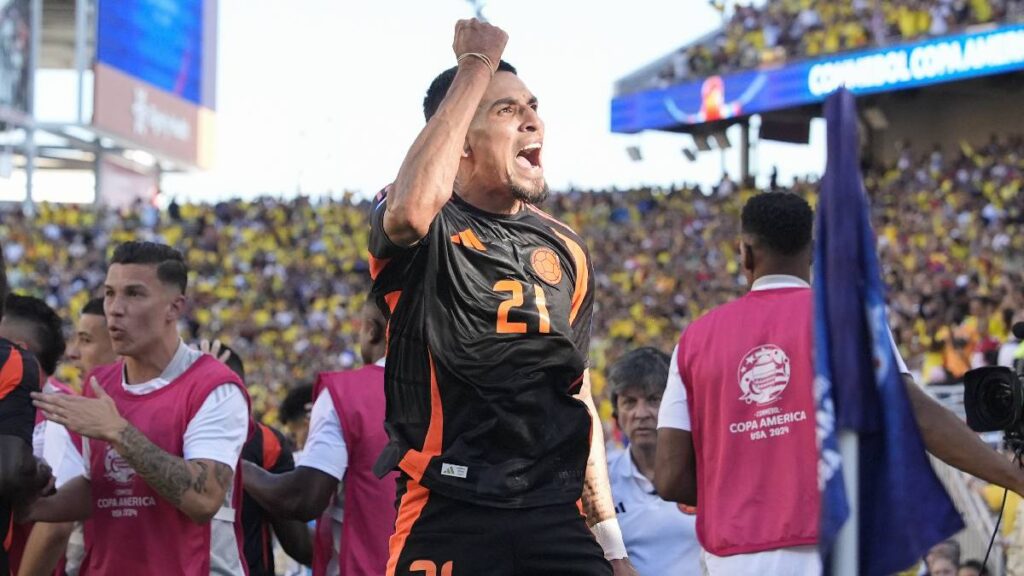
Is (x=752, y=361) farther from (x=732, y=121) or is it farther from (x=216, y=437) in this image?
(x=732, y=121)

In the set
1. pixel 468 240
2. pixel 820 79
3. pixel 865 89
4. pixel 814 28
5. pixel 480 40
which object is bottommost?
pixel 468 240

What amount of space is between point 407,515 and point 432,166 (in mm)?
815

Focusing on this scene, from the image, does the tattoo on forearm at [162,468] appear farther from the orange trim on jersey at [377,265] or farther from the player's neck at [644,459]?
the player's neck at [644,459]

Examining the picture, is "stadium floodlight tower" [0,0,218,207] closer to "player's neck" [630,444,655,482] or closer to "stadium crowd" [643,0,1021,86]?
"stadium crowd" [643,0,1021,86]

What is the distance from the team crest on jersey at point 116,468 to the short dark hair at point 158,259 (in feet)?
2.11

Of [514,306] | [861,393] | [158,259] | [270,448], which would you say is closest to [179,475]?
[158,259]

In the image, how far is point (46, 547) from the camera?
5441 millimetres

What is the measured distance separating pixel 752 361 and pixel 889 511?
182 centimetres

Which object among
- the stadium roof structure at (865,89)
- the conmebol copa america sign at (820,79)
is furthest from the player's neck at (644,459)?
the conmebol copa america sign at (820,79)

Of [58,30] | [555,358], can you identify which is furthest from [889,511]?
[58,30]

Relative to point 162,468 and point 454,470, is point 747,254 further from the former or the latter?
point 162,468

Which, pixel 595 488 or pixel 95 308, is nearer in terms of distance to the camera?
pixel 595 488

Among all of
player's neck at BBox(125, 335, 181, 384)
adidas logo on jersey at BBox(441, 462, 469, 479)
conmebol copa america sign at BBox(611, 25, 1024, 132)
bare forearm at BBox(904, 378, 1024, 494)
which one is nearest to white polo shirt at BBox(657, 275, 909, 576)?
bare forearm at BBox(904, 378, 1024, 494)

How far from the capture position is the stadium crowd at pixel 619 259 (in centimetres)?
1826
